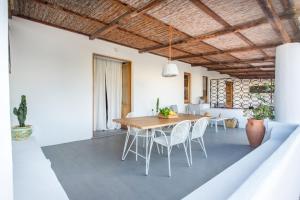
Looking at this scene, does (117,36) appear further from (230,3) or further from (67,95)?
(230,3)

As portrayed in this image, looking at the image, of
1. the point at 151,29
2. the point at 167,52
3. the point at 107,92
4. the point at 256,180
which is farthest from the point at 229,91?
the point at 256,180

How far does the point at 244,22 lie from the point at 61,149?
4.46 meters

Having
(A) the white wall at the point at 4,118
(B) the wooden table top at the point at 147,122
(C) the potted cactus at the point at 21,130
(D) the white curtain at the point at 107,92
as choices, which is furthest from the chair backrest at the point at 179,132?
(D) the white curtain at the point at 107,92

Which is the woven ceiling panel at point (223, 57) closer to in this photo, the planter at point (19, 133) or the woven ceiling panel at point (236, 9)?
the woven ceiling panel at point (236, 9)

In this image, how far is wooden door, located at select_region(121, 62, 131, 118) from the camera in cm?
552

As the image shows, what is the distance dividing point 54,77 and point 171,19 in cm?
275

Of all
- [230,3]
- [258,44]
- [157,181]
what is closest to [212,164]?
[157,181]

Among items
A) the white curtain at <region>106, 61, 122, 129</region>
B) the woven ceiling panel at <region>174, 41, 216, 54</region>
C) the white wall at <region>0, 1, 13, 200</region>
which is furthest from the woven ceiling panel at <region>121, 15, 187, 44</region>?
the white wall at <region>0, 1, 13, 200</region>

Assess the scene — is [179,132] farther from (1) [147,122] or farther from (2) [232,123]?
(2) [232,123]

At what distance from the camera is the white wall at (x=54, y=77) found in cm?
339

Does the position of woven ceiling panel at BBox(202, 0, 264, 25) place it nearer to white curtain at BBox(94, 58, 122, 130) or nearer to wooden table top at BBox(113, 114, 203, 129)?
wooden table top at BBox(113, 114, 203, 129)

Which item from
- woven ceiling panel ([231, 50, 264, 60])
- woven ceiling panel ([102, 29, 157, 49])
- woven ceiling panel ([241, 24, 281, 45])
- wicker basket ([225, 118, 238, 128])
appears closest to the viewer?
woven ceiling panel ([241, 24, 281, 45])

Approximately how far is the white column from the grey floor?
104 centimetres

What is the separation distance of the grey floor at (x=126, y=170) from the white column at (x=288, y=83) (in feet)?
3.42
